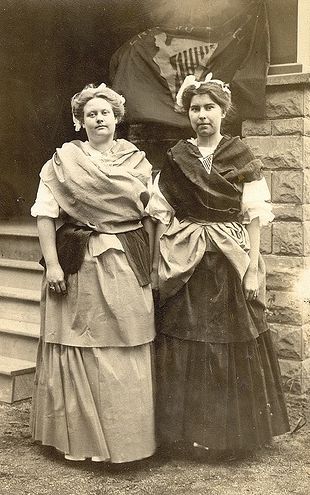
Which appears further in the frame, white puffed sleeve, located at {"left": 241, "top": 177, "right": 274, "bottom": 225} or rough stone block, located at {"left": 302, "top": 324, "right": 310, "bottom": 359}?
rough stone block, located at {"left": 302, "top": 324, "right": 310, "bottom": 359}

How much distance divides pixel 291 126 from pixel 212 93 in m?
0.98

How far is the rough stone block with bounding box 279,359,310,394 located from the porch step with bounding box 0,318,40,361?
6.11 ft

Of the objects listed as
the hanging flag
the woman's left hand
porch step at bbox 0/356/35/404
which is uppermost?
the hanging flag

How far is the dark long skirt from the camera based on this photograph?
354cm

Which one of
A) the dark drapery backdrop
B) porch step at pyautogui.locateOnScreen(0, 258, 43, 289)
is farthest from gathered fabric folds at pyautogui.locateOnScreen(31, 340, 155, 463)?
the dark drapery backdrop

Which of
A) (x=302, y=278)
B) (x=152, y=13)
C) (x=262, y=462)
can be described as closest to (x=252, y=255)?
(x=302, y=278)

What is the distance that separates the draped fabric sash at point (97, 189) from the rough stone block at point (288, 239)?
120 centimetres

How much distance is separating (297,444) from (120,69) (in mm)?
3016

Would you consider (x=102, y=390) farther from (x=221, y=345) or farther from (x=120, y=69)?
(x=120, y=69)

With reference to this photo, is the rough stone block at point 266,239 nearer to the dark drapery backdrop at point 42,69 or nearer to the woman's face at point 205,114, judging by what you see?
the woman's face at point 205,114

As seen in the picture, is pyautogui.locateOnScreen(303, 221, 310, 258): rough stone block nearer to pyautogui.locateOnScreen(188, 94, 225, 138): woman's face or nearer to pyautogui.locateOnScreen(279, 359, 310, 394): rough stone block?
pyautogui.locateOnScreen(279, 359, 310, 394): rough stone block

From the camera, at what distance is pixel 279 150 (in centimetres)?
438

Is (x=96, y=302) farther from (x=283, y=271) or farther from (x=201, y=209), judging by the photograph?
(x=283, y=271)

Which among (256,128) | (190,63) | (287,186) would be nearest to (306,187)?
(287,186)
